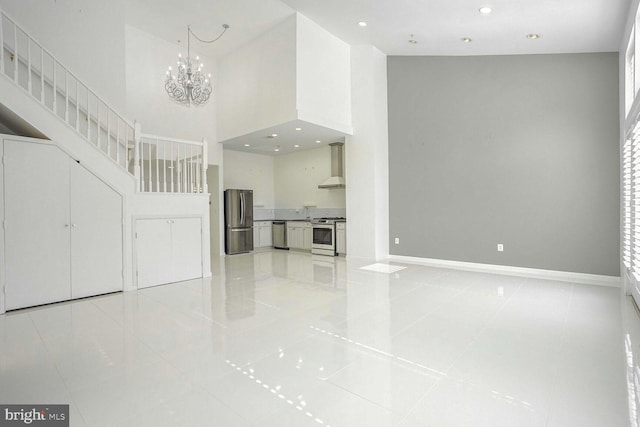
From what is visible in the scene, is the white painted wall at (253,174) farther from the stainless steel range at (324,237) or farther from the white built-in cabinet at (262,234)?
the stainless steel range at (324,237)

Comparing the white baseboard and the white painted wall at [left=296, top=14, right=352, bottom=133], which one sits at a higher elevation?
the white painted wall at [left=296, top=14, right=352, bottom=133]

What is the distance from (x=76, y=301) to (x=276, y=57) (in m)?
5.20

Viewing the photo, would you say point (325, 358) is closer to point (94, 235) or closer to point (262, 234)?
point (94, 235)

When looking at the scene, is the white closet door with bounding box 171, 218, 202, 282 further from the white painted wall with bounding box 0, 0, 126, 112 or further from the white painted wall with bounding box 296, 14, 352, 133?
the white painted wall with bounding box 296, 14, 352, 133

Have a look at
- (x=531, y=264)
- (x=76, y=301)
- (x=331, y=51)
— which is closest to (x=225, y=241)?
(x=76, y=301)

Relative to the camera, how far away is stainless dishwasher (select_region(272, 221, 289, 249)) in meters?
9.18

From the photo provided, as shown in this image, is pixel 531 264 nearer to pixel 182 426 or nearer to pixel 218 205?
pixel 182 426

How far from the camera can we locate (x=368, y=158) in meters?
6.96

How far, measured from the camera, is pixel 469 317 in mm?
3432

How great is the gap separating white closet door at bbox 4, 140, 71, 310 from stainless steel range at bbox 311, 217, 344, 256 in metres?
5.05

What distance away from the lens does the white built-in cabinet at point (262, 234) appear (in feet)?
30.2

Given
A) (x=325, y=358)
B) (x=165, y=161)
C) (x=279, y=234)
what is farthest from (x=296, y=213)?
(x=325, y=358)

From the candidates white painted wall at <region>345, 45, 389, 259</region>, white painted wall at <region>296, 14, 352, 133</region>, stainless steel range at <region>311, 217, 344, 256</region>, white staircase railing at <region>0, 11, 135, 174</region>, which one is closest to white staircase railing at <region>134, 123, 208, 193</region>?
white staircase railing at <region>0, 11, 135, 174</region>

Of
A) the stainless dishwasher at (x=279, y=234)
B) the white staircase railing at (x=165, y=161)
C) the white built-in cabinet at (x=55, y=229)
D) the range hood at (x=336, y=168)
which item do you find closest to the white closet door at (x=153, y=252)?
the white built-in cabinet at (x=55, y=229)
